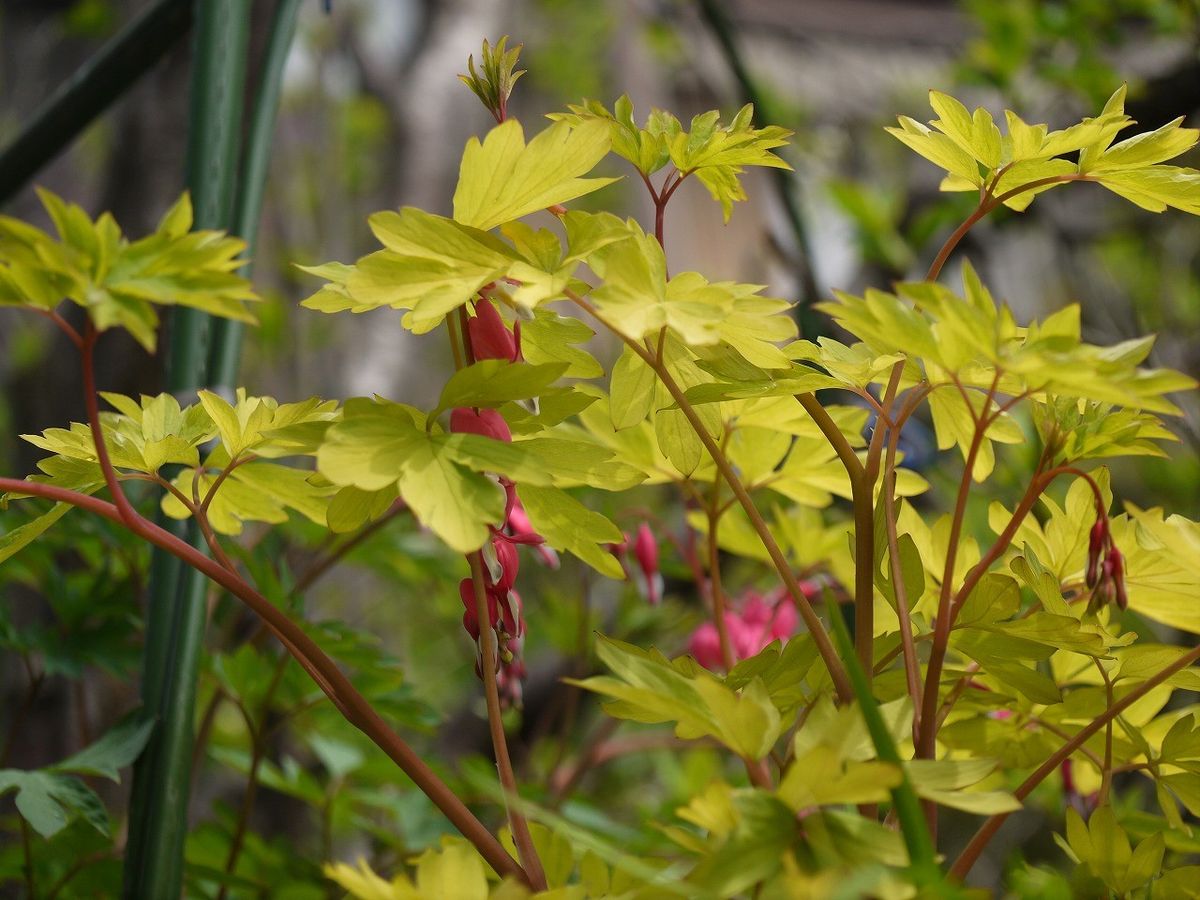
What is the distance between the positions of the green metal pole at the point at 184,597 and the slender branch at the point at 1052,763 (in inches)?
13.9

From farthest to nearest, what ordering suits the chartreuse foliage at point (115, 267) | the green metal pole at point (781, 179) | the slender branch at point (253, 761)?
1. the green metal pole at point (781, 179)
2. the slender branch at point (253, 761)
3. the chartreuse foliage at point (115, 267)

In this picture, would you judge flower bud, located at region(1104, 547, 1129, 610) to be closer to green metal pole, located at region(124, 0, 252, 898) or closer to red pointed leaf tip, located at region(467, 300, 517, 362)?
red pointed leaf tip, located at region(467, 300, 517, 362)

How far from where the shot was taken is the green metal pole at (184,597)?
19.2 inches

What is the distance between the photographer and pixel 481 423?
0.40 metres

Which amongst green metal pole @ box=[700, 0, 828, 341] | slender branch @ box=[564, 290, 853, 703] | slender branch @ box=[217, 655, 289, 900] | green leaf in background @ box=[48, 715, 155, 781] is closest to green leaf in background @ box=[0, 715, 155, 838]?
green leaf in background @ box=[48, 715, 155, 781]

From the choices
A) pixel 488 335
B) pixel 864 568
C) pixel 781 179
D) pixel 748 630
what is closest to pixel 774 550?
pixel 864 568

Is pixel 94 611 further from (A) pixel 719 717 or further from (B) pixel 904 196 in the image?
(B) pixel 904 196

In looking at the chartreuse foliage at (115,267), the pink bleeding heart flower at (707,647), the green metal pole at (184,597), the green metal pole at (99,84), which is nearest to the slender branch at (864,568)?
the chartreuse foliage at (115,267)

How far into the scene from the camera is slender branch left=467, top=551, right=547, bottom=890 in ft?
1.22

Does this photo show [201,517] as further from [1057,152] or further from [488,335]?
[1057,152]

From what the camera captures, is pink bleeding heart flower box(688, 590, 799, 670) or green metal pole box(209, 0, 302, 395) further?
pink bleeding heart flower box(688, 590, 799, 670)

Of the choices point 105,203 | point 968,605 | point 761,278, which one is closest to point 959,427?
point 968,605

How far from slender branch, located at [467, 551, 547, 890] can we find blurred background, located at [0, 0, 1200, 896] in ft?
0.58

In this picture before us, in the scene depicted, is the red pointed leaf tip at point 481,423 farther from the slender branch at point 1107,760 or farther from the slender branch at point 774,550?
the slender branch at point 1107,760
